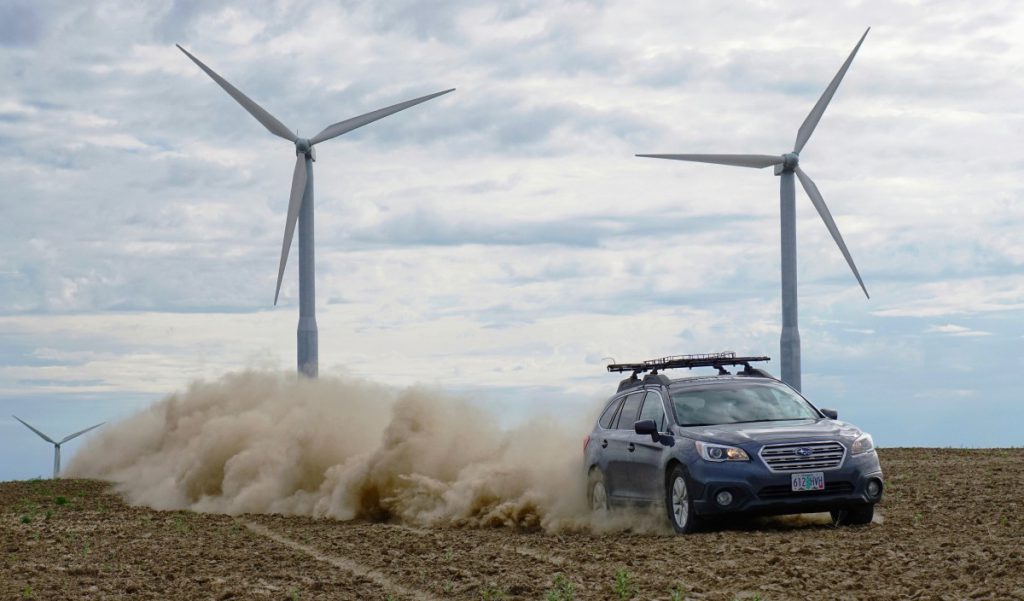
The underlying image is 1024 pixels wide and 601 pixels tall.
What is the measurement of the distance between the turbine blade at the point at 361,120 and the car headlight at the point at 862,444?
1041 inches

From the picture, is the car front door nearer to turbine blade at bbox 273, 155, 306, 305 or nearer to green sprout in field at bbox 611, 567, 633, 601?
green sprout in field at bbox 611, 567, 633, 601

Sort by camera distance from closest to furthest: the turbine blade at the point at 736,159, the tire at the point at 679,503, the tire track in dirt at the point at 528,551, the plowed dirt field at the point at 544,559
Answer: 1. the plowed dirt field at the point at 544,559
2. the tire track in dirt at the point at 528,551
3. the tire at the point at 679,503
4. the turbine blade at the point at 736,159

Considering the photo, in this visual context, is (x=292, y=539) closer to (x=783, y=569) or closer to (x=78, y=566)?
(x=78, y=566)

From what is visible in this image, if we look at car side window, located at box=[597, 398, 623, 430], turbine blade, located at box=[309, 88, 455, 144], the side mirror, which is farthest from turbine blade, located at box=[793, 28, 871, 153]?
the side mirror

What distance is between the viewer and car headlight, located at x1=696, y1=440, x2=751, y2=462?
1478 centimetres

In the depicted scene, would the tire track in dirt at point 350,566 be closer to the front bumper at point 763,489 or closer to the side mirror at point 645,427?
the side mirror at point 645,427

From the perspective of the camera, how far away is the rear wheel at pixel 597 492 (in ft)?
56.7

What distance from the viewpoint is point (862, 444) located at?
50.5ft

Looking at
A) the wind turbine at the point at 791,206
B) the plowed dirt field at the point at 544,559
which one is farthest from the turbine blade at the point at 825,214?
the plowed dirt field at the point at 544,559

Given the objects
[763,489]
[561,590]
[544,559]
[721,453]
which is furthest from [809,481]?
[561,590]

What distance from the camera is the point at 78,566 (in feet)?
48.1

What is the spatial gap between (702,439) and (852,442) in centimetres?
180

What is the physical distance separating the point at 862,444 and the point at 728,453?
71.0 inches

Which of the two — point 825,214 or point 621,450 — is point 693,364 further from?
point 825,214
